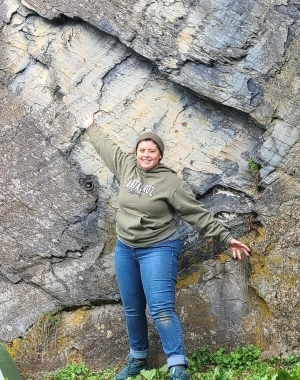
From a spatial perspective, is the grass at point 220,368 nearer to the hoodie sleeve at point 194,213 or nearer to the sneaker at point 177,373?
the sneaker at point 177,373

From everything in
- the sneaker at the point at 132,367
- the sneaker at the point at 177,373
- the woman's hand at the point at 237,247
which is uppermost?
the woman's hand at the point at 237,247

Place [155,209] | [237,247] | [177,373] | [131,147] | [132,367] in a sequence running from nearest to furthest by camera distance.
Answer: [177,373]
[155,209]
[237,247]
[132,367]
[131,147]

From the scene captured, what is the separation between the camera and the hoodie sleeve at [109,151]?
17.1 feet

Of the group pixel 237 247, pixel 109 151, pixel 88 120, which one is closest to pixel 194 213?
pixel 237 247

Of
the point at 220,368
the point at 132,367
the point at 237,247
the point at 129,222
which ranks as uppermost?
the point at 237,247

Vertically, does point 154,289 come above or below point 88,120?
below

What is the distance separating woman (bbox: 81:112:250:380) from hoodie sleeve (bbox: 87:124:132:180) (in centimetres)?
9

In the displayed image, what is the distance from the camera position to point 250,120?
550 centimetres

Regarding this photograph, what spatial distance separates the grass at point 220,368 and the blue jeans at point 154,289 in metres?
0.40

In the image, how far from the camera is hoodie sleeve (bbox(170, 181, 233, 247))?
4.89m

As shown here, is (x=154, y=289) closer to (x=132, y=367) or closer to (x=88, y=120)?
(x=132, y=367)

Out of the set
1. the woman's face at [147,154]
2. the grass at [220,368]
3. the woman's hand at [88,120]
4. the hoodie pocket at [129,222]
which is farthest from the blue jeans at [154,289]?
the woman's hand at [88,120]

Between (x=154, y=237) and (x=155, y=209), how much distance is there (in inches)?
8.2

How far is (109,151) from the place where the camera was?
5285 millimetres
